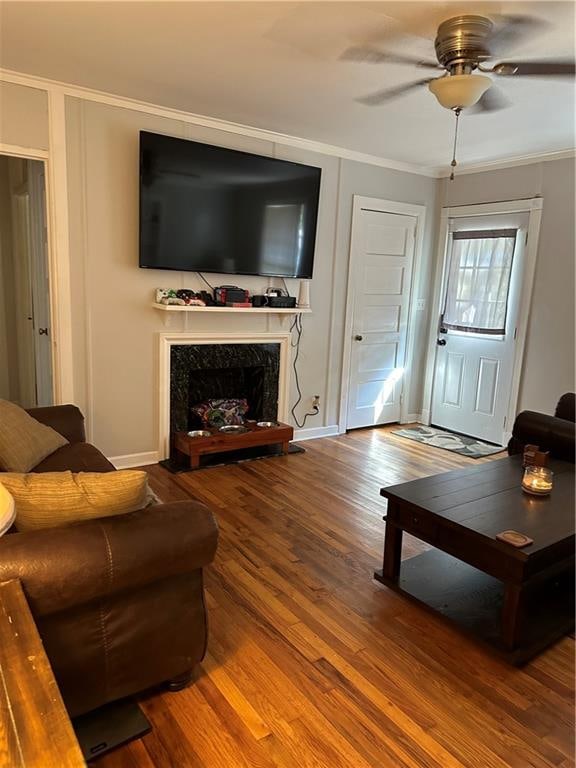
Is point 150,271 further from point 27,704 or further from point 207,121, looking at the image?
point 27,704

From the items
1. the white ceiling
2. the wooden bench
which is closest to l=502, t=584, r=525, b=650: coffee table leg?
the wooden bench

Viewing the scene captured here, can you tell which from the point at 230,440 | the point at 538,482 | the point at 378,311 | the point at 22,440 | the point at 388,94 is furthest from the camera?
the point at 378,311

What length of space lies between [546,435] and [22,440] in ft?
9.51

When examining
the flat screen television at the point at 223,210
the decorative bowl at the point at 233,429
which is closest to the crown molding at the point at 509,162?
the flat screen television at the point at 223,210

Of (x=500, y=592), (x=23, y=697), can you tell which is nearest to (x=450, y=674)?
(x=500, y=592)

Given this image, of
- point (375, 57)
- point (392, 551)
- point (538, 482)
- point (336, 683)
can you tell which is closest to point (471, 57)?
point (375, 57)

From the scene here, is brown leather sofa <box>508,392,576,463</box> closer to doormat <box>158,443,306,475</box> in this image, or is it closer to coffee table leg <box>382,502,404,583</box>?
coffee table leg <box>382,502,404,583</box>

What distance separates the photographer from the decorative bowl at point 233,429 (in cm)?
418

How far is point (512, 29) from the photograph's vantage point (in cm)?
232

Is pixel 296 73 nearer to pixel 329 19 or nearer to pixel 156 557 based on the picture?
pixel 329 19

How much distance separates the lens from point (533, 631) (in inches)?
88.1

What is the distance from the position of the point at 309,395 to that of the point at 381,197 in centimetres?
197

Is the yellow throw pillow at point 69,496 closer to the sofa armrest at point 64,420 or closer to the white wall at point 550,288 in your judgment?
the sofa armrest at point 64,420

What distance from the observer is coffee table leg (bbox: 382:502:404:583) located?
2.52 meters
